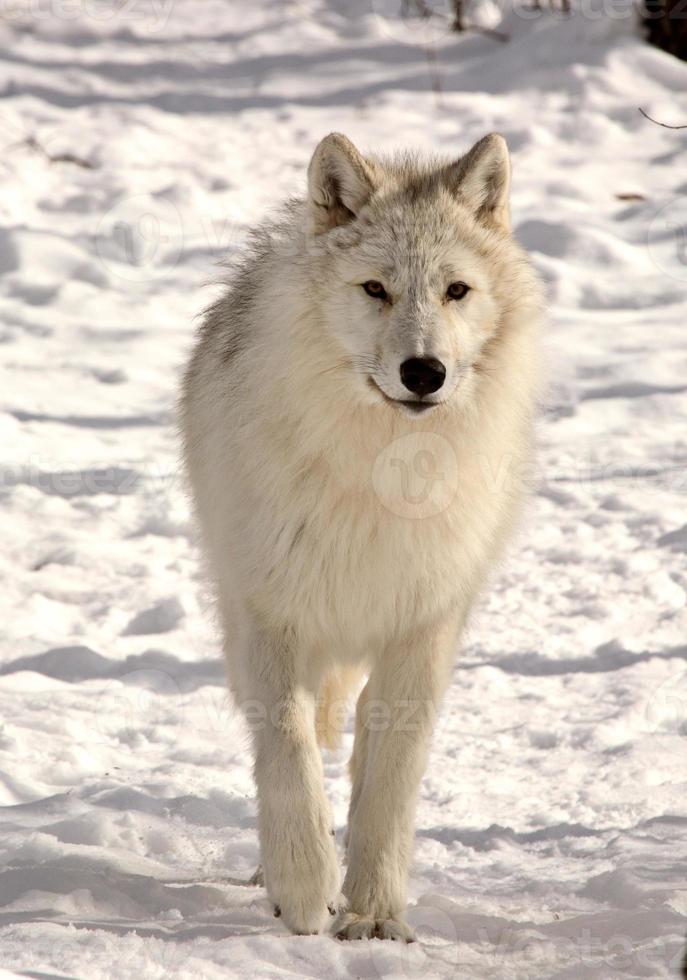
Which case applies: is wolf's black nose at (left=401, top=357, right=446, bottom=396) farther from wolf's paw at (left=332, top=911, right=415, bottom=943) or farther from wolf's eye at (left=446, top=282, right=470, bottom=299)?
wolf's paw at (left=332, top=911, right=415, bottom=943)

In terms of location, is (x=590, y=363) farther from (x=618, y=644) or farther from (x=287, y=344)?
(x=287, y=344)

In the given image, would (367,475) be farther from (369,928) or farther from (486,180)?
(369,928)

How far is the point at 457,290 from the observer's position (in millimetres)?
3479

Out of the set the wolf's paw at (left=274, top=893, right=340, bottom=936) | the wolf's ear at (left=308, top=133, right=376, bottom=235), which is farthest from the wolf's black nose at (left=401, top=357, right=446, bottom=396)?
the wolf's paw at (left=274, top=893, right=340, bottom=936)

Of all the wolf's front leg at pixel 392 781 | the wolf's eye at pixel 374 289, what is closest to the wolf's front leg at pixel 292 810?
the wolf's front leg at pixel 392 781

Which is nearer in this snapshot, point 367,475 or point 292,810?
point 292,810

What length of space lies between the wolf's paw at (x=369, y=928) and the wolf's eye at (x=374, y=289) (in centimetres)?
166

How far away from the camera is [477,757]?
15.9ft

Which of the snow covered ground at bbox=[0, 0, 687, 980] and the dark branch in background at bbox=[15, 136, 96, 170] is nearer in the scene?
the snow covered ground at bbox=[0, 0, 687, 980]

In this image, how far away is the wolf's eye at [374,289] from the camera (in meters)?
3.44

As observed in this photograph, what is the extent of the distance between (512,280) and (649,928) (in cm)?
179

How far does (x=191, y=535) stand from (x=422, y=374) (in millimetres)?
3237

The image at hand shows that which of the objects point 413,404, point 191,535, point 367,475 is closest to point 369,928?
point 367,475

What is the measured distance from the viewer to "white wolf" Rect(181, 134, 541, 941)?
3436 millimetres
